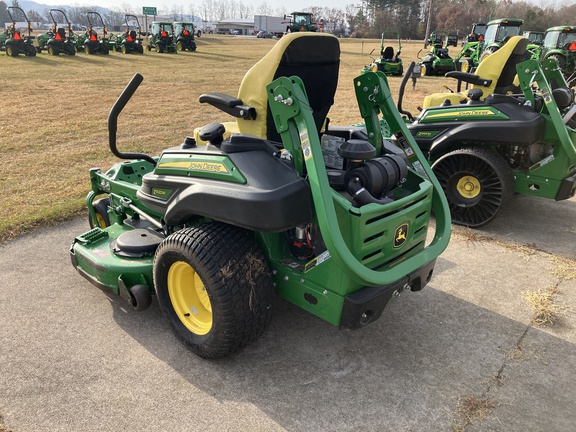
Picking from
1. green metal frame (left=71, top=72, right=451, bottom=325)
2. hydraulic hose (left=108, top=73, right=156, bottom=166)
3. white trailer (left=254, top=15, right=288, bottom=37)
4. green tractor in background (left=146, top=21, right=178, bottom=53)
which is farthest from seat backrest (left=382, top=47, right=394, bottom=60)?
white trailer (left=254, top=15, right=288, bottom=37)

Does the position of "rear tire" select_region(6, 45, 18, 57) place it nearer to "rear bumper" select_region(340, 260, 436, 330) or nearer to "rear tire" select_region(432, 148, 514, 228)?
"rear tire" select_region(432, 148, 514, 228)

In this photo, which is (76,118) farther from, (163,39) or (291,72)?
(163,39)

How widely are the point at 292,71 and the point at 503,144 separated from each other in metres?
2.65

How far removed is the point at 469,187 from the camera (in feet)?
15.8

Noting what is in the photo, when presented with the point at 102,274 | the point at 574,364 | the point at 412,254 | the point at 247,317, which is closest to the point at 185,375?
the point at 247,317

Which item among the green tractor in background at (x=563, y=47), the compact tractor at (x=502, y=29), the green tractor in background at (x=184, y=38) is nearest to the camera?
the compact tractor at (x=502, y=29)

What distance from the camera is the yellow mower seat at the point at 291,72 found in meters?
2.76

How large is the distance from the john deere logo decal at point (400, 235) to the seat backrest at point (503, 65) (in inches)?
131

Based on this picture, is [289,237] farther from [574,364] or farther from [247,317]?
[574,364]

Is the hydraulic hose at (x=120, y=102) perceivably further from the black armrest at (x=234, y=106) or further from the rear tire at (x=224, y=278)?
the rear tire at (x=224, y=278)

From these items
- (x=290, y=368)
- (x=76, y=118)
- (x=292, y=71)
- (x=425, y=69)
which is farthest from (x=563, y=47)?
(x=290, y=368)

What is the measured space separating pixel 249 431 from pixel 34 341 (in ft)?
4.77

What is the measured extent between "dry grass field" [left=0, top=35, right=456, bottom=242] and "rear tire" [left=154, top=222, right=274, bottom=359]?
2351 mm

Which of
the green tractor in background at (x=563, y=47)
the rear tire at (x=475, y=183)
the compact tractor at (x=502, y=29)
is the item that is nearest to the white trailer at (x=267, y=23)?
the green tractor in background at (x=563, y=47)
